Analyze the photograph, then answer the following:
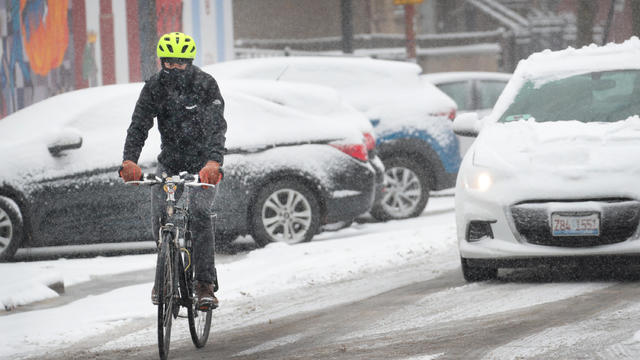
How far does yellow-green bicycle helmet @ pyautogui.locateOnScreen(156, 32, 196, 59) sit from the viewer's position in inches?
265

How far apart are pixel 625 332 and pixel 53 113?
21.6ft

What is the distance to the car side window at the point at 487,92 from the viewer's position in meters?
17.0

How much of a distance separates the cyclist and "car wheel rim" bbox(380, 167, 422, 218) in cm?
722

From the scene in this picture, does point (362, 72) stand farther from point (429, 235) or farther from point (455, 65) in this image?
point (455, 65)

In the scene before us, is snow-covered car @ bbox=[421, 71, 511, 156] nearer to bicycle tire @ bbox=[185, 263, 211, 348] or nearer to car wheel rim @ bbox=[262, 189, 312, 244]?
car wheel rim @ bbox=[262, 189, 312, 244]

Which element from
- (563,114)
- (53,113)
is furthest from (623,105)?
(53,113)

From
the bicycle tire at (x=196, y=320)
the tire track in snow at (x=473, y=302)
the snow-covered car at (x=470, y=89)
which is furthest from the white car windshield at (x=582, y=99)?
the snow-covered car at (x=470, y=89)

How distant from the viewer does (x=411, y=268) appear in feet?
31.9

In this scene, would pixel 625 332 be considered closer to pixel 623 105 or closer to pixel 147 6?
pixel 623 105

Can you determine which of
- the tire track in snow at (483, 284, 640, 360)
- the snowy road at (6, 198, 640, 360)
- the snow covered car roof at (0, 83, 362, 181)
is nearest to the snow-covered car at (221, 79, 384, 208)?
the snow covered car roof at (0, 83, 362, 181)

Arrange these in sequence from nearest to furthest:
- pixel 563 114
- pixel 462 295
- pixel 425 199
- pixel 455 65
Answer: pixel 462 295 < pixel 563 114 < pixel 425 199 < pixel 455 65

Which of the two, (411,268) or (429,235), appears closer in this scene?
(411,268)

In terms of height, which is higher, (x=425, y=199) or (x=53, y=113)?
(x=53, y=113)

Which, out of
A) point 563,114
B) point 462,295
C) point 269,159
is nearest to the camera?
point 462,295
